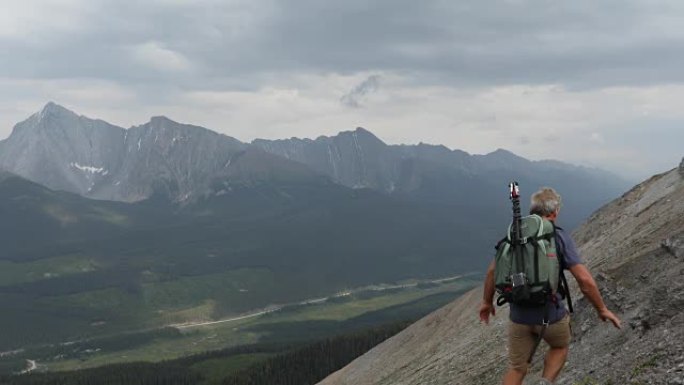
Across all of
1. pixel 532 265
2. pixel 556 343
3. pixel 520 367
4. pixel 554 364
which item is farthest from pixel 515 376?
pixel 532 265

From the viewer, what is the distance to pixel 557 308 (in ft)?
49.3

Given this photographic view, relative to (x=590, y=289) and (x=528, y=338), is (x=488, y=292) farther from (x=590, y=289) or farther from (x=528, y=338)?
(x=590, y=289)

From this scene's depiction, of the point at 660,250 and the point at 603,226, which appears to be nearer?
the point at 660,250

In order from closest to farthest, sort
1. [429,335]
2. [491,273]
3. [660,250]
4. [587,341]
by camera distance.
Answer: [491,273]
[587,341]
[660,250]
[429,335]

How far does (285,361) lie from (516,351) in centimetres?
15901

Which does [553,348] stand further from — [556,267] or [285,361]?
[285,361]

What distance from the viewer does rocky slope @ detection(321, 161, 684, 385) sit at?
737 inches

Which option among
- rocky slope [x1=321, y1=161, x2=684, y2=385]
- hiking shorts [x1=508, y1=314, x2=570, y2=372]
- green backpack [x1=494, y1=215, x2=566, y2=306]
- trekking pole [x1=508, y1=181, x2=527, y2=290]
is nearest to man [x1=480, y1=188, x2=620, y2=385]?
hiking shorts [x1=508, y1=314, x2=570, y2=372]

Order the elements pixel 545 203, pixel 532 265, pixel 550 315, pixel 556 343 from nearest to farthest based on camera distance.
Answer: pixel 532 265 < pixel 550 315 < pixel 545 203 < pixel 556 343

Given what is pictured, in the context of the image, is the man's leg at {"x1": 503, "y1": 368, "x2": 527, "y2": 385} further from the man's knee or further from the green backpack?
the green backpack

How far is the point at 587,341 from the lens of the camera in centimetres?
2523

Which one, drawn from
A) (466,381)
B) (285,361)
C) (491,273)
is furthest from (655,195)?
(285,361)

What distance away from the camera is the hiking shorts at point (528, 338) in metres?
15.2

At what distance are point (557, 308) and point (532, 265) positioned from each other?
1.73 metres
